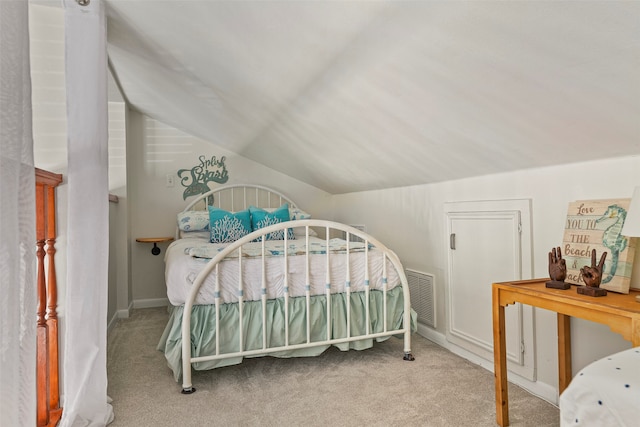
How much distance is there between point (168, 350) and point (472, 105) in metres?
1.86

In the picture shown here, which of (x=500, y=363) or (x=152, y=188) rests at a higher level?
(x=152, y=188)

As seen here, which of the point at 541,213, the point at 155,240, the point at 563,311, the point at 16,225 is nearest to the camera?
the point at 16,225

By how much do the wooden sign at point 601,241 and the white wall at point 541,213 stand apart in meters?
0.06

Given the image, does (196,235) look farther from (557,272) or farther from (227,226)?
(557,272)

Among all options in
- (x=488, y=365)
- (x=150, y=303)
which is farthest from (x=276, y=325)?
(x=150, y=303)

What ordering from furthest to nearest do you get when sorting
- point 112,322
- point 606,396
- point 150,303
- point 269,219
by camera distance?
point 150,303, point 269,219, point 112,322, point 606,396

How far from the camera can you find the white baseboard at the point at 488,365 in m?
1.89

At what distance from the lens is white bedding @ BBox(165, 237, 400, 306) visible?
219 cm

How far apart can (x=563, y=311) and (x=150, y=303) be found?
3.60 m

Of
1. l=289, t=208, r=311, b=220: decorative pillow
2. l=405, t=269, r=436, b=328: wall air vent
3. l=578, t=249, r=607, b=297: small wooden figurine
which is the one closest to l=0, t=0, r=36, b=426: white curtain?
l=578, t=249, r=607, b=297: small wooden figurine

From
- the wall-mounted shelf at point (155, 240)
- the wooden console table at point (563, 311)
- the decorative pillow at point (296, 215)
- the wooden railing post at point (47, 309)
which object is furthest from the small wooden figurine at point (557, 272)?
the wall-mounted shelf at point (155, 240)

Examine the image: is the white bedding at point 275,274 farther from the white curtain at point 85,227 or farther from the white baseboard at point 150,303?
the white baseboard at point 150,303

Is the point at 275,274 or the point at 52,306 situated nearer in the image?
the point at 52,306

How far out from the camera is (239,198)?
436cm
